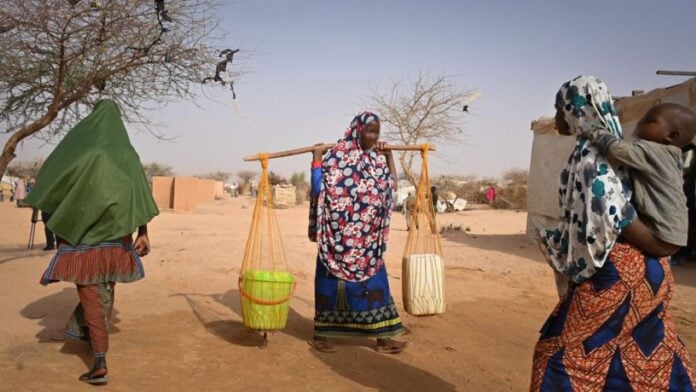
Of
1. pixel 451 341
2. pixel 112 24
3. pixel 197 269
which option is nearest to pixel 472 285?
pixel 451 341

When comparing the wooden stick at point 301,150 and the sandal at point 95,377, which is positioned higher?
the wooden stick at point 301,150

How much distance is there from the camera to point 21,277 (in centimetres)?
686

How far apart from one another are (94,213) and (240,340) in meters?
1.67

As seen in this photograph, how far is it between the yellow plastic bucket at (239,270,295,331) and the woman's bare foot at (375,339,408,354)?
2.61ft

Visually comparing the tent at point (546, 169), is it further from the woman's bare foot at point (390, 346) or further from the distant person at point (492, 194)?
the distant person at point (492, 194)

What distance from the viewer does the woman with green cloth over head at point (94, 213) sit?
3.55 m

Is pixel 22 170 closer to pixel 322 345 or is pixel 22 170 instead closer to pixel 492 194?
pixel 492 194

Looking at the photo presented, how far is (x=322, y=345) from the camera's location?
4.34m

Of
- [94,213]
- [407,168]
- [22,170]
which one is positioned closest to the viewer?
[94,213]

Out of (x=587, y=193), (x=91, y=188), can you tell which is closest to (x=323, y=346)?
(x=91, y=188)

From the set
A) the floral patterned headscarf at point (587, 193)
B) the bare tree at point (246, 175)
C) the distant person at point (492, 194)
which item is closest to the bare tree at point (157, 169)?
the bare tree at point (246, 175)

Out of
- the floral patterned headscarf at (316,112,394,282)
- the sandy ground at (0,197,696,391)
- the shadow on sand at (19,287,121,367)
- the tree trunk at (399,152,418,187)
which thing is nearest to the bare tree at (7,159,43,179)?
the tree trunk at (399,152,418,187)

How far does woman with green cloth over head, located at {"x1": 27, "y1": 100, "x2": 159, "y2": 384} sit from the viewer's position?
3.55m

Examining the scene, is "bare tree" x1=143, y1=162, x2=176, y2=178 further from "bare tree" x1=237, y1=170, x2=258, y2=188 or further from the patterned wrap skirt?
the patterned wrap skirt
